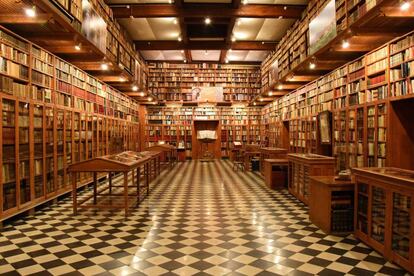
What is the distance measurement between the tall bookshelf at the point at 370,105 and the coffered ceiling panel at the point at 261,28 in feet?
11.4

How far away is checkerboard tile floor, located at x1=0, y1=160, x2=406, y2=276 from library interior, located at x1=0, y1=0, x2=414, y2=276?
0.09 ft

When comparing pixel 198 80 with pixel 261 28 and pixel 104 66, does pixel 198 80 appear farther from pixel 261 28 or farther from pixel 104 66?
pixel 104 66

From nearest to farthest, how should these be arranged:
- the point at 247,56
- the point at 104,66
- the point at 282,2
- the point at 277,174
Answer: the point at 104,66, the point at 277,174, the point at 282,2, the point at 247,56

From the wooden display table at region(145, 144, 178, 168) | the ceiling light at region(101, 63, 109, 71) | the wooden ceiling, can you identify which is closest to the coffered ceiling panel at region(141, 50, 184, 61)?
the wooden ceiling

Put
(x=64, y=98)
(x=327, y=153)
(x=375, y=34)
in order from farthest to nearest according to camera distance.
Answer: (x=327, y=153) < (x=64, y=98) < (x=375, y=34)

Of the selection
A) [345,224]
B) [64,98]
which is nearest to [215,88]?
[64,98]

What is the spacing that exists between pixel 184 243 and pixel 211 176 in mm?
6551

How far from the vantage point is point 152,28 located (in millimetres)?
12758

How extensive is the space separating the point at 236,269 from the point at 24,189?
13.7 feet

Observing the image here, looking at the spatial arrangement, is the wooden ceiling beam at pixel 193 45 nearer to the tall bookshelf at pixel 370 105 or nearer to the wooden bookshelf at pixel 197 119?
the wooden bookshelf at pixel 197 119

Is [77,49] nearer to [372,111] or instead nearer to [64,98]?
[64,98]

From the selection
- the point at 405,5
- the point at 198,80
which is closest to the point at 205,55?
the point at 198,80

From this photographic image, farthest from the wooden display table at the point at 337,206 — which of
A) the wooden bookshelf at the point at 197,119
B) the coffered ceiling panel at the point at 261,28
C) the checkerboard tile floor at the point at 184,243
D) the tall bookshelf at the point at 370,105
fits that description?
the wooden bookshelf at the point at 197,119

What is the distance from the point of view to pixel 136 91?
1270 centimetres
